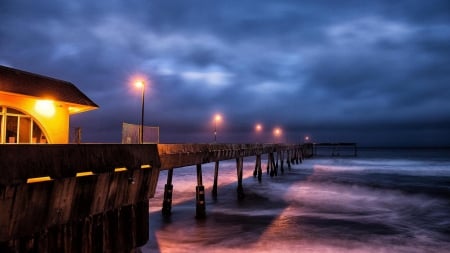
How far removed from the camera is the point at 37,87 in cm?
1487

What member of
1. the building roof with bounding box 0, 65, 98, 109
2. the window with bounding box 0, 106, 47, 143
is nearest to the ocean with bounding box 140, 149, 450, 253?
the window with bounding box 0, 106, 47, 143

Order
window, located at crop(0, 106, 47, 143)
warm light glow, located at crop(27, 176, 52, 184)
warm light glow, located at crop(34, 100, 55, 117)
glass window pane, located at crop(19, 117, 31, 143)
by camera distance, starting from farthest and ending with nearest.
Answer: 1. warm light glow, located at crop(34, 100, 55, 117)
2. glass window pane, located at crop(19, 117, 31, 143)
3. window, located at crop(0, 106, 47, 143)
4. warm light glow, located at crop(27, 176, 52, 184)

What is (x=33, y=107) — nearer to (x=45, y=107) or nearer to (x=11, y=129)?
(x=45, y=107)

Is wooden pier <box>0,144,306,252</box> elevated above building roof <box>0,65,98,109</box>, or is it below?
below

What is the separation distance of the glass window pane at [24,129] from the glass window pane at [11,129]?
10.3 inches

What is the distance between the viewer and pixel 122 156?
9492mm

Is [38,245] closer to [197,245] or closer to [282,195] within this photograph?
[197,245]

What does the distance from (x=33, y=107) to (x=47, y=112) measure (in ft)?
2.25

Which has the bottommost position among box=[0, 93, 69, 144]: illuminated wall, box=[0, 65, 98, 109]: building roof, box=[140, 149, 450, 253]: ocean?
box=[140, 149, 450, 253]: ocean

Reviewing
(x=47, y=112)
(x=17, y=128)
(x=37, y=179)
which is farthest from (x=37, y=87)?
(x=37, y=179)

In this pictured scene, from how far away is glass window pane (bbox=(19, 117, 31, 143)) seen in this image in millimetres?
14041

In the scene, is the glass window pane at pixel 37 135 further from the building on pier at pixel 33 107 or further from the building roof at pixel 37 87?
the building roof at pixel 37 87

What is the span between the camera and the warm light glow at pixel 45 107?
47.9 feet

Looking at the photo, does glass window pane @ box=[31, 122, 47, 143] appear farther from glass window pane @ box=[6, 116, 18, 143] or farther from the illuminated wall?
glass window pane @ box=[6, 116, 18, 143]
